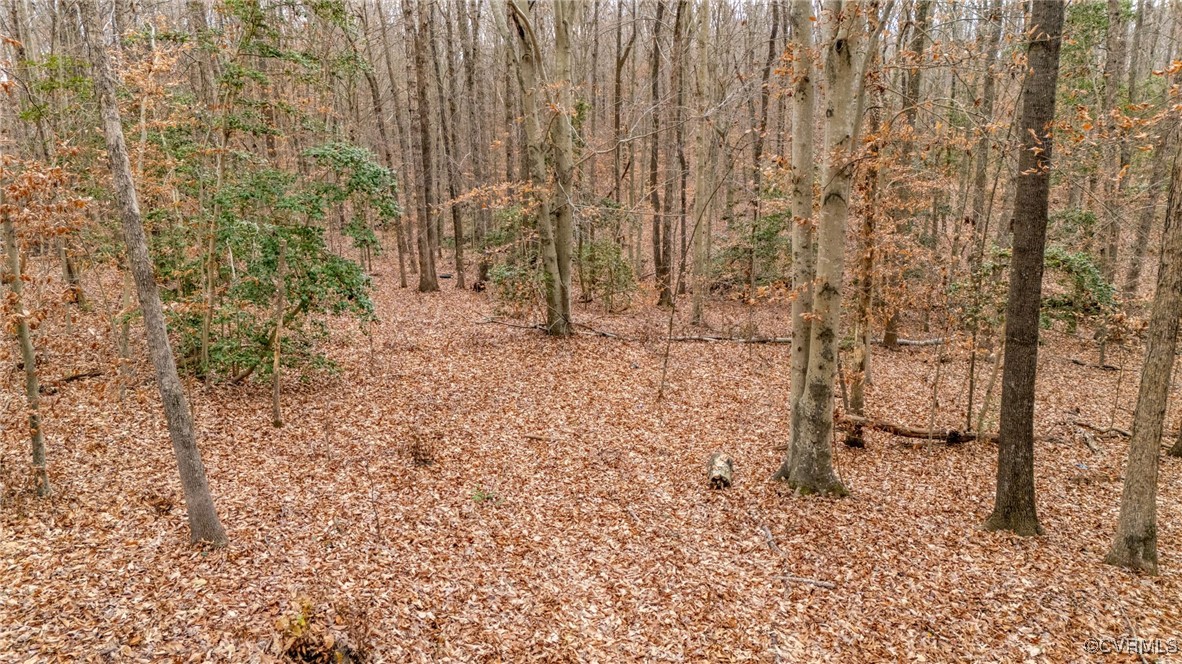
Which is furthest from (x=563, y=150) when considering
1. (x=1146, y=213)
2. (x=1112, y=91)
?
(x=1112, y=91)

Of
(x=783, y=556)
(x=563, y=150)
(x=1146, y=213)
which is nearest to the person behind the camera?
(x=783, y=556)

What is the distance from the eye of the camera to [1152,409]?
5.76 m

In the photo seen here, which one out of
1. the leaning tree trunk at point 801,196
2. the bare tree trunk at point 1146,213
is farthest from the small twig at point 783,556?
the bare tree trunk at point 1146,213

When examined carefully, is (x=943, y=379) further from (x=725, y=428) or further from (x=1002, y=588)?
(x=1002, y=588)

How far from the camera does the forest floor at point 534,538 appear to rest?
17.3ft

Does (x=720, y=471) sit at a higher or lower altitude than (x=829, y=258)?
lower

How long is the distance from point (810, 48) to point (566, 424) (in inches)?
260

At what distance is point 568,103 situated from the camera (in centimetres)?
1365

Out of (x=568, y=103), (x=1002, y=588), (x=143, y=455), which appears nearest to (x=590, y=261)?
(x=568, y=103)

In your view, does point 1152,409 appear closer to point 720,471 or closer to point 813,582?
point 813,582

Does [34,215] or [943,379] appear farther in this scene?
[943,379]

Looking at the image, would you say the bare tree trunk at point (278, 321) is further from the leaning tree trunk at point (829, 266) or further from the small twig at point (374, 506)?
the leaning tree trunk at point (829, 266)

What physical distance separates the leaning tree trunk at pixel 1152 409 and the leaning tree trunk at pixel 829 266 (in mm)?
2824

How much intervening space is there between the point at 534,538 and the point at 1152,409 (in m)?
6.44
